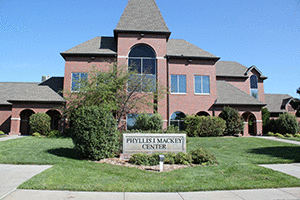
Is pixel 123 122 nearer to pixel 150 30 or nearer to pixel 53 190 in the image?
pixel 150 30

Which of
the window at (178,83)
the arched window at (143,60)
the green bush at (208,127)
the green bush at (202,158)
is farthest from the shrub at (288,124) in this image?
the green bush at (202,158)

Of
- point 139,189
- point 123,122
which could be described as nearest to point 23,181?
point 139,189

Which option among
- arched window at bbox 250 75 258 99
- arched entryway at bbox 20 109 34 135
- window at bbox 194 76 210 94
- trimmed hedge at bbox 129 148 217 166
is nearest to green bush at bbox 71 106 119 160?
trimmed hedge at bbox 129 148 217 166

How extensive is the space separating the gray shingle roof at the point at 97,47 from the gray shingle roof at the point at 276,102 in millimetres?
25071

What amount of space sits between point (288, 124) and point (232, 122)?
713 cm

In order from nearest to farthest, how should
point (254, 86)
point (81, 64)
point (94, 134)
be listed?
point (94, 134), point (81, 64), point (254, 86)

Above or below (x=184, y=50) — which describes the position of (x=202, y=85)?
below

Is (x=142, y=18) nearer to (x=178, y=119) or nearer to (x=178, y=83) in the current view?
(x=178, y=83)

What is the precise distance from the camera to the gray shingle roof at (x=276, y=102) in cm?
3472

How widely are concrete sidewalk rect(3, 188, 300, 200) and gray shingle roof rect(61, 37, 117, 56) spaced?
19.5 metres

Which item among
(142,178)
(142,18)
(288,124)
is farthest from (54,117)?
(288,124)

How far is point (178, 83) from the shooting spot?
79.8ft

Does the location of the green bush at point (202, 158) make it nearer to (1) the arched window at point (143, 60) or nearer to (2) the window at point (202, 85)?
(1) the arched window at point (143, 60)

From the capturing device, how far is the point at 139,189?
6.10 meters
